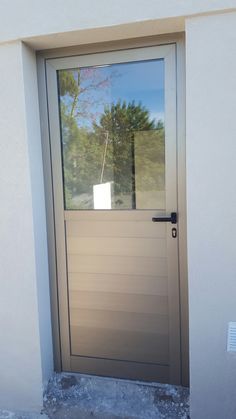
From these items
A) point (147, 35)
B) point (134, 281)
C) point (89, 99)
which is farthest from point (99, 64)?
point (134, 281)

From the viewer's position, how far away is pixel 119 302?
2.10m

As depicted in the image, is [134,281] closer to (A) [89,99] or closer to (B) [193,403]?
(B) [193,403]

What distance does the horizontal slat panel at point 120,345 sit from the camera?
6.82 feet

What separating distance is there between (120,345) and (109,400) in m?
0.33

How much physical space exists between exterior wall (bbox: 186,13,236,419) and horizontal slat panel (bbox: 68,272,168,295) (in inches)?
13.1

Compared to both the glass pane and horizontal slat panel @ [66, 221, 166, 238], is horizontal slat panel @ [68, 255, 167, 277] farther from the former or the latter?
the glass pane

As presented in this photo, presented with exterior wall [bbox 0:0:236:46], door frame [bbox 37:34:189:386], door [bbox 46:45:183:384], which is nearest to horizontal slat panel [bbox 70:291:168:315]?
door [bbox 46:45:183:384]

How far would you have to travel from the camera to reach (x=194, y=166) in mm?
1648

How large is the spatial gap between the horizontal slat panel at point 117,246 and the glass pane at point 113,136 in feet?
0.70

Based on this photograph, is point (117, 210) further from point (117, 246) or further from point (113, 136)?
point (113, 136)

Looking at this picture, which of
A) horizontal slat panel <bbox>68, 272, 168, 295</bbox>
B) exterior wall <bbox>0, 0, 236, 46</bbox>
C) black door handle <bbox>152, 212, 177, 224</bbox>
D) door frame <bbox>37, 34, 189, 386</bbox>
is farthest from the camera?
horizontal slat panel <bbox>68, 272, 168, 295</bbox>

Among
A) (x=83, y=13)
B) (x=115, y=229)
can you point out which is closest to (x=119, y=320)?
(x=115, y=229)

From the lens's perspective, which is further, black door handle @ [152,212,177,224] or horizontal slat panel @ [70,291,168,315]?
horizontal slat panel @ [70,291,168,315]

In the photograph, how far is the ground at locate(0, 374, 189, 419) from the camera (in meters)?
1.91
